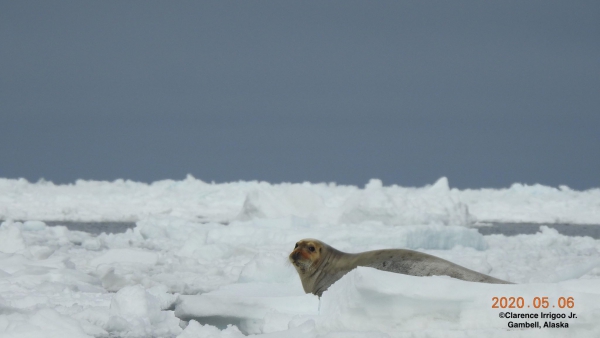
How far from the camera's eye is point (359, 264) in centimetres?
580

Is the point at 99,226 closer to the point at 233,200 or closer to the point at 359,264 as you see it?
the point at 233,200

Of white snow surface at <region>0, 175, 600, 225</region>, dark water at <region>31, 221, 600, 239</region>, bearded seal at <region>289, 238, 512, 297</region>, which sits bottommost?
bearded seal at <region>289, 238, 512, 297</region>

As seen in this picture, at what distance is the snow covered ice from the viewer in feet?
12.8

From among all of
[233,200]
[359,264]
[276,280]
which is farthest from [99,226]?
[359,264]

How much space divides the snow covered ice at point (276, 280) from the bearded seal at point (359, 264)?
257mm

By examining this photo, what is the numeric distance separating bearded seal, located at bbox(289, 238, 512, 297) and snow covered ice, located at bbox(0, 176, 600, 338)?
257 millimetres

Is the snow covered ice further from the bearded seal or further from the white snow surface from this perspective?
the bearded seal

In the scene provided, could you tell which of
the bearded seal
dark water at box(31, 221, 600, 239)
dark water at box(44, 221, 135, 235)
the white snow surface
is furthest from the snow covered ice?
dark water at box(44, 221, 135, 235)

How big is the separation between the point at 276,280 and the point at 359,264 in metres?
1.44

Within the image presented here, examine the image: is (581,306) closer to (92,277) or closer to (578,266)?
(578,266)

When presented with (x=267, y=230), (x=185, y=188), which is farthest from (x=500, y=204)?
(x=267, y=230)

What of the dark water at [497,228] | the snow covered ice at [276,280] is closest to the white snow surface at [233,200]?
the snow covered ice at [276,280]

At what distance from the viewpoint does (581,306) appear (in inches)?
149

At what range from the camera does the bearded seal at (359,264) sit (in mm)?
5294
